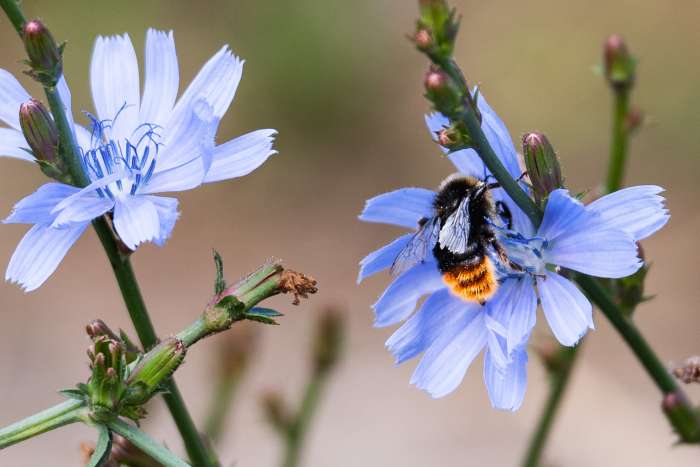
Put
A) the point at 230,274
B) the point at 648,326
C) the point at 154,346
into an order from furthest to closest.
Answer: the point at 230,274
the point at 648,326
the point at 154,346

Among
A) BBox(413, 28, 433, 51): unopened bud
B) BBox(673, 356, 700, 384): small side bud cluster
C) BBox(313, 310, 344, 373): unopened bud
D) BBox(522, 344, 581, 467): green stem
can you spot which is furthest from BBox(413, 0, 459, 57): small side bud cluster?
BBox(313, 310, 344, 373): unopened bud

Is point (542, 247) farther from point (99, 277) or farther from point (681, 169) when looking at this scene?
point (99, 277)

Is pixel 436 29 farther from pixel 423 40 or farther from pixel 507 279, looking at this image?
pixel 507 279

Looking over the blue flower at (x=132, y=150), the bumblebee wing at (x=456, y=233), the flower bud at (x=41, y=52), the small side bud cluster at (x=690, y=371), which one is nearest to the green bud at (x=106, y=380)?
the blue flower at (x=132, y=150)

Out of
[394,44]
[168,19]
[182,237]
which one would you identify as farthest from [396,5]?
Answer: [182,237]

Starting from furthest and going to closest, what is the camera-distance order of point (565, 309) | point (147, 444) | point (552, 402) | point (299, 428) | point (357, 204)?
1. point (357, 204)
2. point (299, 428)
3. point (552, 402)
4. point (565, 309)
5. point (147, 444)

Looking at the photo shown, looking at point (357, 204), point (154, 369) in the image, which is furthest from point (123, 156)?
point (357, 204)
